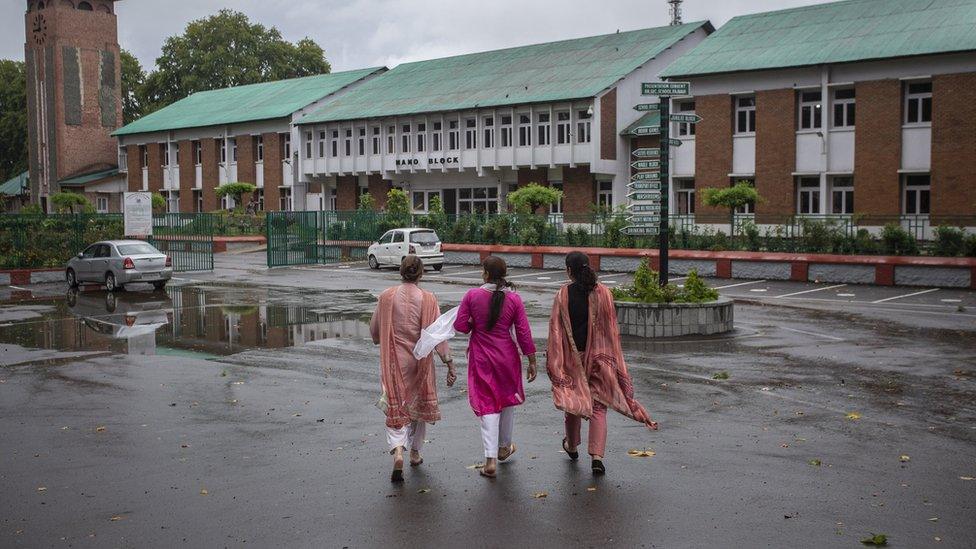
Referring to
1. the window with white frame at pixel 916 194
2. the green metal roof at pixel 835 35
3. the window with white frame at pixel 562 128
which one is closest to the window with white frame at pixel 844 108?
the green metal roof at pixel 835 35

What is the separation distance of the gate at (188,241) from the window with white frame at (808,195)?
22658 millimetres

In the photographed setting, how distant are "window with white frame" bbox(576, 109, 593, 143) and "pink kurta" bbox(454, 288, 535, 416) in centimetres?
3774

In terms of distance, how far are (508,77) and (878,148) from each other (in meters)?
19.8

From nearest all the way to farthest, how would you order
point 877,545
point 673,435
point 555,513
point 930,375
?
point 877,545
point 555,513
point 673,435
point 930,375

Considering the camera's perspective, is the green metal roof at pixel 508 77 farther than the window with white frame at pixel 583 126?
Yes

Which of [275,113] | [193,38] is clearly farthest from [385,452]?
[193,38]

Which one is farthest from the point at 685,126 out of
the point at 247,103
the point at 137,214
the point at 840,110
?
the point at 247,103

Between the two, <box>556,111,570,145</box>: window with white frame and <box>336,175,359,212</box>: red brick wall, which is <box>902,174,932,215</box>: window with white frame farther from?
<box>336,175,359,212</box>: red brick wall

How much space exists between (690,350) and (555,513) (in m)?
8.32

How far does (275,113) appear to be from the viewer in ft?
190

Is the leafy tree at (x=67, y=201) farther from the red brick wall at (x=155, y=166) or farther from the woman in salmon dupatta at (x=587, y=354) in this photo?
the woman in salmon dupatta at (x=587, y=354)

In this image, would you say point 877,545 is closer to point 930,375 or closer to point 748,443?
point 748,443

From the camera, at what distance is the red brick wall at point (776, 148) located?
38.2m

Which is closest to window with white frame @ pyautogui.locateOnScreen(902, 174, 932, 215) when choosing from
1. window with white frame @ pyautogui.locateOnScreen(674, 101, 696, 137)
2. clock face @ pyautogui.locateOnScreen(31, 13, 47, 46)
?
window with white frame @ pyautogui.locateOnScreen(674, 101, 696, 137)
